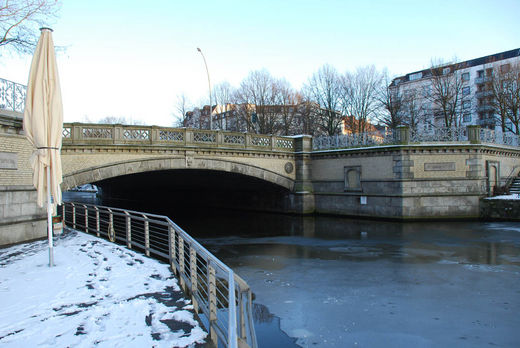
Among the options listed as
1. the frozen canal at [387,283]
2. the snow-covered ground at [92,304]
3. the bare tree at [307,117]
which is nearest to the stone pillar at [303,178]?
the frozen canal at [387,283]

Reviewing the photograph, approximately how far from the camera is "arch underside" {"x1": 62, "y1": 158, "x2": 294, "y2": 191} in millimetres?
14163

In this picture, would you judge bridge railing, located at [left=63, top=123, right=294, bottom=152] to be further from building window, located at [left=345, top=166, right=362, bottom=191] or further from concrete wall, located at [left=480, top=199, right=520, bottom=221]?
concrete wall, located at [left=480, top=199, right=520, bottom=221]

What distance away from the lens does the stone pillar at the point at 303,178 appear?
2255 cm

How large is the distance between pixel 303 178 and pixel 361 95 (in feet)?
49.2

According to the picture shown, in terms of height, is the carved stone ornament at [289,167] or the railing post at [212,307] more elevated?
the carved stone ornament at [289,167]

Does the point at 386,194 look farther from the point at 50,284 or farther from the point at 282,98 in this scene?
the point at 282,98

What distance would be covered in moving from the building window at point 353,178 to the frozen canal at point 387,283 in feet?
15.8

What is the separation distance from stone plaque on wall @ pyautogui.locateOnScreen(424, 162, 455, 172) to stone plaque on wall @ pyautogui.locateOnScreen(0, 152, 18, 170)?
17.6m

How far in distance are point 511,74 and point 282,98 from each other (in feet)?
65.2

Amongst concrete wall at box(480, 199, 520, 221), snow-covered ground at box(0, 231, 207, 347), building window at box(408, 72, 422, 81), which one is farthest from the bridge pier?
building window at box(408, 72, 422, 81)

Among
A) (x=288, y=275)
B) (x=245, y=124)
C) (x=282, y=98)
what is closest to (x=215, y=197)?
(x=245, y=124)

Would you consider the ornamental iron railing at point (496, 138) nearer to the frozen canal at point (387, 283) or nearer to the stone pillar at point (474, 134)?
the stone pillar at point (474, 134)

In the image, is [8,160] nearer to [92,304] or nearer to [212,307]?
[92,304]

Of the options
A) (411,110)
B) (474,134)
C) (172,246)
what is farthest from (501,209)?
(172,246)
